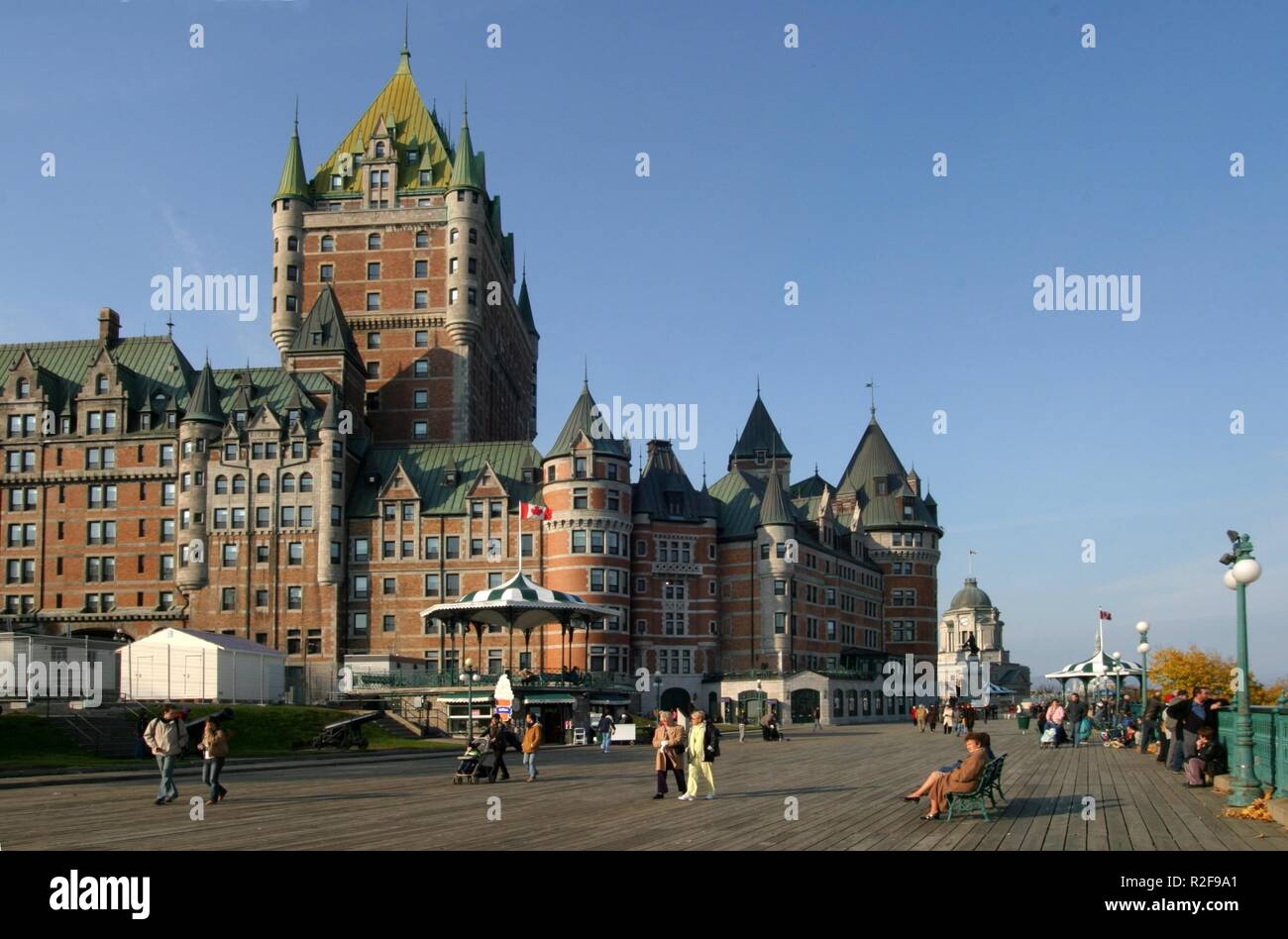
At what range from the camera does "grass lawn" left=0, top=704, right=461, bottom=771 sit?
147ft

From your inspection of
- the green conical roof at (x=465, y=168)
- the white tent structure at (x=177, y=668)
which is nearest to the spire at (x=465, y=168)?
the green conical roof at (x=465, y=168)

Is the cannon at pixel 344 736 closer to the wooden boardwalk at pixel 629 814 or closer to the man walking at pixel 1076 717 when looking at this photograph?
the wooden boardwalk at pixel 629 814

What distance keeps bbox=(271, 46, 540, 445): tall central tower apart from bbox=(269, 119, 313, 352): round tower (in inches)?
3.2

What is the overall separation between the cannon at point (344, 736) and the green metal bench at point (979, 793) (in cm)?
3514

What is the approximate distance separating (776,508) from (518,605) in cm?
3778

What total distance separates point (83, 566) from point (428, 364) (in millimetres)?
29974

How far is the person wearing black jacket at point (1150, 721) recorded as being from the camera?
3891cm

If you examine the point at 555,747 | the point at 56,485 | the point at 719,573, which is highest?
the point at 56,485

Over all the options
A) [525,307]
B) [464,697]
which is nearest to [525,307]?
[525,307]

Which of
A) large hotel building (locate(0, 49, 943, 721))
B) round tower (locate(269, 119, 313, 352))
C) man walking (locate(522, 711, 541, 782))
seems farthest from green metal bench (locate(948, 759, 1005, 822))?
round tower (locate(269, 119, 313, 352))

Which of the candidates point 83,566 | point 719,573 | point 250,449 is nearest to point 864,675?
point 719,573

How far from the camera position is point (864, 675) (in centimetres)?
10962

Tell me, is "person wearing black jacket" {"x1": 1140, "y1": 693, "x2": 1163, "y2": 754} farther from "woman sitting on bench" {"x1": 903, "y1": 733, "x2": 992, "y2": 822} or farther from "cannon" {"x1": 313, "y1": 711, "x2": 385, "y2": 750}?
"cannon" {"x1": 313, "y1": 711, "x2": 385, "y2": 750}
